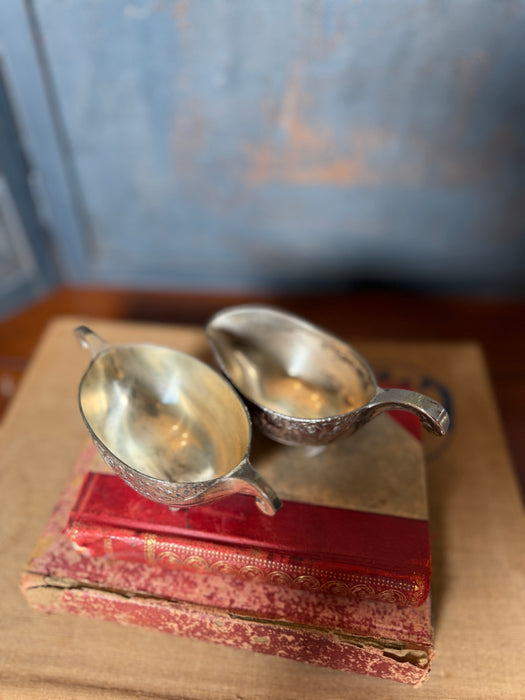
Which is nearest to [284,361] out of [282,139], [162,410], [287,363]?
[287,363]

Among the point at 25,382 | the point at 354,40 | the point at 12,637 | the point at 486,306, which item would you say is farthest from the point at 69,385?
the point at 486,306

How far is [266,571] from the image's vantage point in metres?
0.55

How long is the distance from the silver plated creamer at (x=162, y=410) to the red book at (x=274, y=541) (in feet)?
0.13

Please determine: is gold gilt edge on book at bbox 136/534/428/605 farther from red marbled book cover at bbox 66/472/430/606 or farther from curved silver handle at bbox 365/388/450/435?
curved silver handle at bbox 365/388/450/435

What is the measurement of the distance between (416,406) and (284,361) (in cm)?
20

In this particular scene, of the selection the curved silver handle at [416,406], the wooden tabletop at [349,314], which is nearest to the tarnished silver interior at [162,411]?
the curved silver handle at [416,406]

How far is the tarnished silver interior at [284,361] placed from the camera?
0.65 m

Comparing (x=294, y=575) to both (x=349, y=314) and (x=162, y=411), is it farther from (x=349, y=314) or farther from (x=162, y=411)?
(x=349, y=314)

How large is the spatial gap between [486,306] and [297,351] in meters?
0.55

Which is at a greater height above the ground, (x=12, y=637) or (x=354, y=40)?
(x=354, y=40)

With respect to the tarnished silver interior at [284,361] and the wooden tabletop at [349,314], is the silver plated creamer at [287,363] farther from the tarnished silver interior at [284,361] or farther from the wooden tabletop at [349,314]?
the wooden tabletop at [349,314]

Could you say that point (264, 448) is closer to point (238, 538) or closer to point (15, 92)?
point (238, 538)

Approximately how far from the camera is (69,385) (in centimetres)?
84

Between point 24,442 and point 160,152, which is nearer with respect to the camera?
point 24,442
